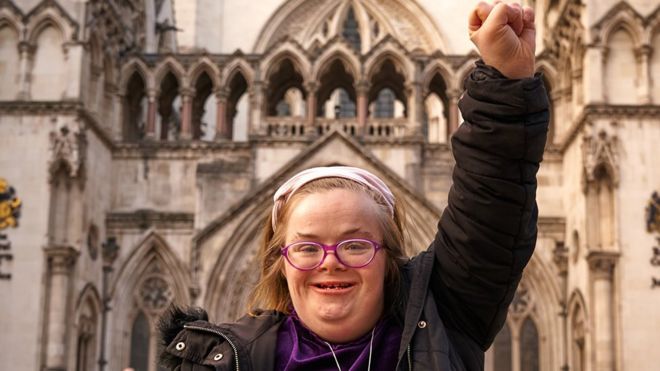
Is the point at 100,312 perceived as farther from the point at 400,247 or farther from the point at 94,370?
the point at 400,247

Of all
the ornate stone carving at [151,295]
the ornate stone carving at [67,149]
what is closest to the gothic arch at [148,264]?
the ornate stone carving at [151,295]

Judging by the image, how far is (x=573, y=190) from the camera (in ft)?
77.4

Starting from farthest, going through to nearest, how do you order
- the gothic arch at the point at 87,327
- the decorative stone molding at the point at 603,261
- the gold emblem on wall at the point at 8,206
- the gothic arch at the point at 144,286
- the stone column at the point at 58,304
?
the gothic arch at the point at 144,286 → the gothic arch at the point at 87,327 → the gold emblem on wall at the point at 8,206 → the stone column at the point at 58,304 → the decorative stone molding at the point at 603,261

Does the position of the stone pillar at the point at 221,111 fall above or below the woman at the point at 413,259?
above

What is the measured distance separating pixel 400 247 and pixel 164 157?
75.5 feet

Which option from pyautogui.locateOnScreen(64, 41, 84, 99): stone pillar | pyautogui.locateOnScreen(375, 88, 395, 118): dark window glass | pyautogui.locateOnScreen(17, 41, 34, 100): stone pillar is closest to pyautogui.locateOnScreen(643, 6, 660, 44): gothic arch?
pyautogui.locateOnScreen(64, 41, 84, 99): stone pillar

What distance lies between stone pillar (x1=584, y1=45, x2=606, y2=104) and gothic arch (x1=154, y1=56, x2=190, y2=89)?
9.50m

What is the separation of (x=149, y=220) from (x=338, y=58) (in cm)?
592

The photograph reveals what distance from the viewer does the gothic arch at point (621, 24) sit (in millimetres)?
22703

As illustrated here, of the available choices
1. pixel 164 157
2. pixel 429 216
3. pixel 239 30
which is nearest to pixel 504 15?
pixel 429 216

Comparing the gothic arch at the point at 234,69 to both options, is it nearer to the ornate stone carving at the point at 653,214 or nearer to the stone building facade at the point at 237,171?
the stone building facade at the point at 237,171

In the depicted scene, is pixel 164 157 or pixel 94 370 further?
pixel 164 157

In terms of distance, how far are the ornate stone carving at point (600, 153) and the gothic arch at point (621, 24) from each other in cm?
191

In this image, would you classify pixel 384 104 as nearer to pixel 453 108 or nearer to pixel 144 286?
pixel 453 108
